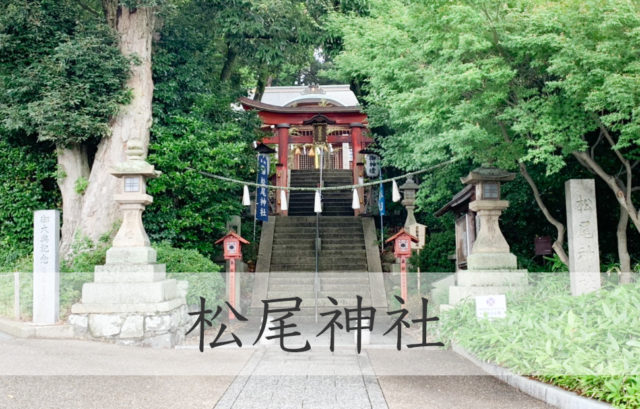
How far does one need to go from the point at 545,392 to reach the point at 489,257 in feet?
13.1

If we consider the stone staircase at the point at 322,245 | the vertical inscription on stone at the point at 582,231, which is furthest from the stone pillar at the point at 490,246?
the stone staircase at the point at 322,245

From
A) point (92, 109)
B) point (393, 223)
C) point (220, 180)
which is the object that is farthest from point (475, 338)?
point (393, 223)

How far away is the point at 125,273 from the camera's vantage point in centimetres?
818

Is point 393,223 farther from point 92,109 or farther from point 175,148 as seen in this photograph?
point 92,109

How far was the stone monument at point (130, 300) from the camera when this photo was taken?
313 inches

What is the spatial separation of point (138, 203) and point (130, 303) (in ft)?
5.46

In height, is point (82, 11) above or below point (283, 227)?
above

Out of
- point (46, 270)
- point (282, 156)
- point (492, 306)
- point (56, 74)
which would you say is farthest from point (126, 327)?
point (282, 156)

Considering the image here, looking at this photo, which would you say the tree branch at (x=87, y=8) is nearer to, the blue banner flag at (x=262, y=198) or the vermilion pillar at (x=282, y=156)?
the blue banner flag at (x=262, y=198)

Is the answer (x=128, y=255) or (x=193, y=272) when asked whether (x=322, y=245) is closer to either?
(x=193, y=272)

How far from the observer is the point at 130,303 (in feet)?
26.5

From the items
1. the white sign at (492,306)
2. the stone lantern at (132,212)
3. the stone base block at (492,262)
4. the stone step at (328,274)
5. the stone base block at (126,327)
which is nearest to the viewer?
the white sign at (492,306)

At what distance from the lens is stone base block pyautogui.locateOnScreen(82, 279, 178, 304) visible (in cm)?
809

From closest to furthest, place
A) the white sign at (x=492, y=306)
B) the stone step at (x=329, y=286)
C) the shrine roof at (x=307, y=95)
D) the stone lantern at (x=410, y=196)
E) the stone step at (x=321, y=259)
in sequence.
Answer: the white sign at (x=492, y=306), the stone step at (x=329, y=286), the stone step at (x=321, y=259), the stone lantern at (x=410, y=196), the shrine roof at (x=307, y=95)
